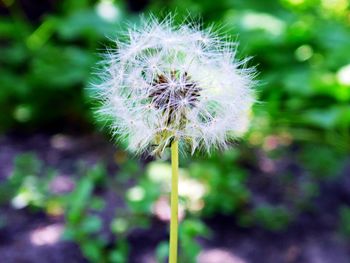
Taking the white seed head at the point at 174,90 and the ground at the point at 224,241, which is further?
the ground at the point at 224,241

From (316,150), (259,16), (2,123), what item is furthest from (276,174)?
(2,123)

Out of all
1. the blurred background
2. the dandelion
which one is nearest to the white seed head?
the dandelion

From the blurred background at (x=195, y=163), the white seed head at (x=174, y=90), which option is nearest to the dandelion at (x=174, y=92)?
the white seed head at (x=174, y=90)

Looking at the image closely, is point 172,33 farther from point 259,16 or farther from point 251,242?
point 259,16

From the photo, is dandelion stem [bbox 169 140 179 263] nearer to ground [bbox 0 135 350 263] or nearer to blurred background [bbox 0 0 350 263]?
blurred background [bbox 0 0 350 263]

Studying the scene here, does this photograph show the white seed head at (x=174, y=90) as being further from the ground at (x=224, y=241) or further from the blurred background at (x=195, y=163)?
the ground at (x=224, y=241)

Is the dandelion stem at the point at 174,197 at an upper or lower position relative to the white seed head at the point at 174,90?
lower
